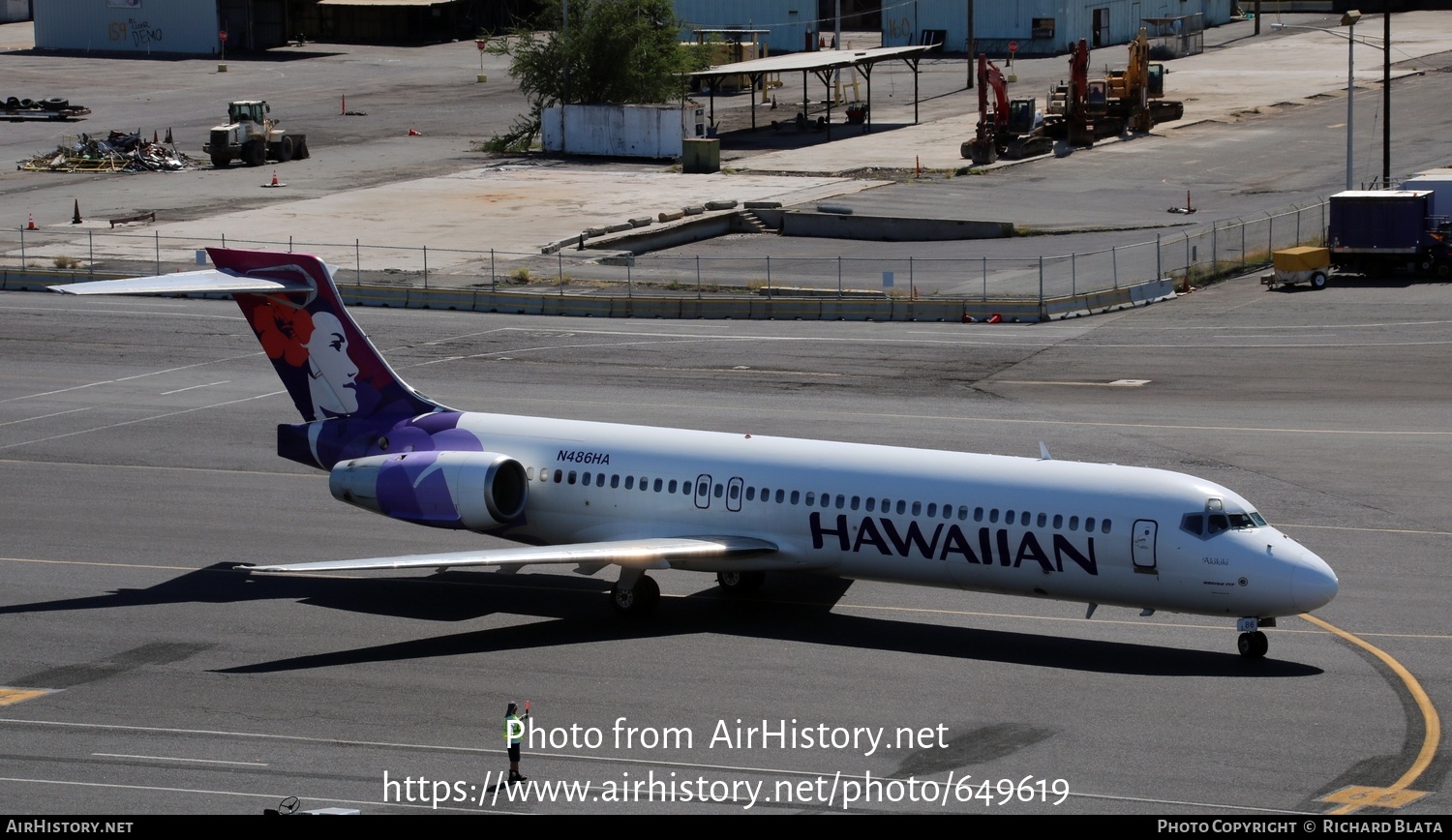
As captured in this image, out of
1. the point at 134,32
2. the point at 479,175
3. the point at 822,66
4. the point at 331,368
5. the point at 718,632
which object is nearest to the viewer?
the point at 718,632

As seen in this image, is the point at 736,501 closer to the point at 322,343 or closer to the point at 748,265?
the point at 322,343

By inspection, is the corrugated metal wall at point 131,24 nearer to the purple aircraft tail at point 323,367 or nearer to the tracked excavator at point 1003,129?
the tracked excavator at point 1003,129

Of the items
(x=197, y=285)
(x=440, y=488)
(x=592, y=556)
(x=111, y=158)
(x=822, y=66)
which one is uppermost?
(x=822, y=66)

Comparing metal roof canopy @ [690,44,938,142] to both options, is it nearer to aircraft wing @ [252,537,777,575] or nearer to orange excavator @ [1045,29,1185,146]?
orange excavator @ [1045,29,1185,146]

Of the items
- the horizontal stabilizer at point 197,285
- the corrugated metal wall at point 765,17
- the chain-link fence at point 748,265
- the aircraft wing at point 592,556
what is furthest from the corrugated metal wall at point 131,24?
the aircraft wing at point 592,556

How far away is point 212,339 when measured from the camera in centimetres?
6097

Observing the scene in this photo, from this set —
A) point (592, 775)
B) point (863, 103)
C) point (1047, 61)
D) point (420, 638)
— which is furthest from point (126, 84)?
point (592, 775)

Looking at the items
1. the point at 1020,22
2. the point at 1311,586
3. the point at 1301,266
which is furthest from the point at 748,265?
the point at 1020,22

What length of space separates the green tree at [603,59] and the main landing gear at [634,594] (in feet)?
236

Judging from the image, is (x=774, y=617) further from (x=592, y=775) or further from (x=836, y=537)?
(x=592, y=775)

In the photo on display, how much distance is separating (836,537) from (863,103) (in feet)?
284

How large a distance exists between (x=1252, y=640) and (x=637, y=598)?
11018mm

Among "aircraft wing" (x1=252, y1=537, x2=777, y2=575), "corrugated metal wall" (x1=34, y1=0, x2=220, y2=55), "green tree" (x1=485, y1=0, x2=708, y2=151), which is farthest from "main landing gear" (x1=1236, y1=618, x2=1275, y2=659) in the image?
"corrugated metal wall" (x1=34, y1=0, x2=220, y2=55)

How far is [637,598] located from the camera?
33.1 m
